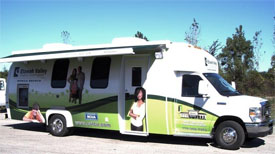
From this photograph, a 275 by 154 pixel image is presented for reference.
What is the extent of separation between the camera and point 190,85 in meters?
8.38

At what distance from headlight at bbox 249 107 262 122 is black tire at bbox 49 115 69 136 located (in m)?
5.82

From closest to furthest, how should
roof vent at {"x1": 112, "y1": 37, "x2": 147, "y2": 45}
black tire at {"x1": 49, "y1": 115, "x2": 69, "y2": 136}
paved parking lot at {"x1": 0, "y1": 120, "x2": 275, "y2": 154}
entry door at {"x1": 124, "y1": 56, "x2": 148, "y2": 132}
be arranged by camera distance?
paved parking lot at {"x1": 0, "y1": 120, "x2": 275, "y2": 154}, entry door at {"x1": 124, "y1": 56, "x2": 148, "y2": 132}, roof vent at {"x1": 112, "y1": 37, "x2": 147, "y2": 45}, black tire at {"x1": 49, "y1": 115, "x2": 69, "y2": 136}

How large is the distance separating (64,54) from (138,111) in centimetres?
293

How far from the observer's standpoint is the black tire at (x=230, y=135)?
7699 millimetres

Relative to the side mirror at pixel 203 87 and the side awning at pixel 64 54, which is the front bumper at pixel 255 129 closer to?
the side mirror at pixel 203 87

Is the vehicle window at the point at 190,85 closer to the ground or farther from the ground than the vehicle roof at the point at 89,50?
closer to the ground

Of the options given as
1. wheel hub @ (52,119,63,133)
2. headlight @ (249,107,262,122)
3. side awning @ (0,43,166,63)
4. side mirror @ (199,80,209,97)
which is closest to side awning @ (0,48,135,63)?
side awning @ (0,43,166,63)

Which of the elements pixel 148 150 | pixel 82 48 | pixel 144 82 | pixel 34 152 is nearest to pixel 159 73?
pixel 144 82

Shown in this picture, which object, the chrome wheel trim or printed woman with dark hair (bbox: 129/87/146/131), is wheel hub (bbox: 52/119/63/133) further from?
the chrome wheel trim

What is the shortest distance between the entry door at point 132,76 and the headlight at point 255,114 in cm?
306

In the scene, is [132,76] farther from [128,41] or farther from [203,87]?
[203,87]

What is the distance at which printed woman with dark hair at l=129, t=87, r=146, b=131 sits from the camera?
8695 mm

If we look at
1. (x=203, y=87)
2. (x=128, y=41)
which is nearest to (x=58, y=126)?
(x=128, y=41)

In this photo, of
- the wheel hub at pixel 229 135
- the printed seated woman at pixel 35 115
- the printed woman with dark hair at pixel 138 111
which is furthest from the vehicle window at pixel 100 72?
the wheel hub at pixel 229 135
